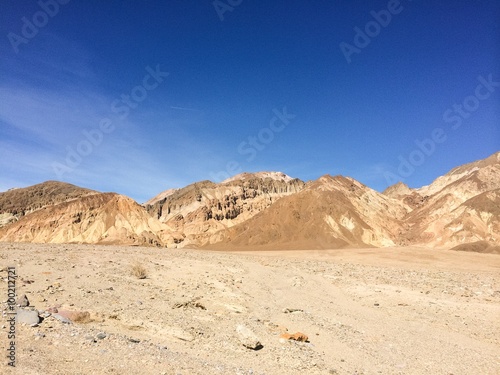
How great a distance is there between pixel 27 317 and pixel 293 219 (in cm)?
7247

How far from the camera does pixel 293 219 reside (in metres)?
78.1

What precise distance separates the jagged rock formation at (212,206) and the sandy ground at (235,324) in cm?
7085

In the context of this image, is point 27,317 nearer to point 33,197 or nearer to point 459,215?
point 459,215

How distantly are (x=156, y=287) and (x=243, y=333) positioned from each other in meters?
5.13

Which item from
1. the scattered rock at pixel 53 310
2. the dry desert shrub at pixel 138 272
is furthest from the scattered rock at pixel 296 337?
the dry desert shrub at pixel 138 272

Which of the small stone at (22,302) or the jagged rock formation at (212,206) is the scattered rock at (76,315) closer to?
the small stone at (22,302)

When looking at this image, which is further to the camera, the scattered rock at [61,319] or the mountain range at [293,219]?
the mountain range at [293,219]

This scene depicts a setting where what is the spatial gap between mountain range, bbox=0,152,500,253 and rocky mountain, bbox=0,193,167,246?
0.23 metres

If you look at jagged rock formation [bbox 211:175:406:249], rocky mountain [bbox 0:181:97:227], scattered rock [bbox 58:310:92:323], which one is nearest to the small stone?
scattered rock [bbox 58:310:92:323]

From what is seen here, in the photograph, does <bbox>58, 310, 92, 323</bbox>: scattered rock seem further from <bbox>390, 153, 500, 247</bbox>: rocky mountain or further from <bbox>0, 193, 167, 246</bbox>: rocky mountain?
<bbox>0, 193, 167, 246</bbox>: rocky mountain

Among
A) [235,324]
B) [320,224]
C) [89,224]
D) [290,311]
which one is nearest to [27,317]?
[235,324]

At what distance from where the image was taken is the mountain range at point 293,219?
235ft

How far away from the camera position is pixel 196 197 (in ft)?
402

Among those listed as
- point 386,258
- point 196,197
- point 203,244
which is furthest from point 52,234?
point 386,258
